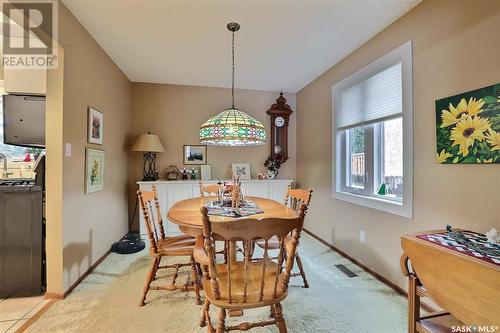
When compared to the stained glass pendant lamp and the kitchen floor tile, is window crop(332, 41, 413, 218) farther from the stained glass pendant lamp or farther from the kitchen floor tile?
the kitchen floor tile

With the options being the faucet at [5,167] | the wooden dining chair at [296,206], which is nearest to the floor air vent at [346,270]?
the wooden dining chair at [296,206]

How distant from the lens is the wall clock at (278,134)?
4.42 m

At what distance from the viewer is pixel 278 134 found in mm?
4496

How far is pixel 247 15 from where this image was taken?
86.8 inches

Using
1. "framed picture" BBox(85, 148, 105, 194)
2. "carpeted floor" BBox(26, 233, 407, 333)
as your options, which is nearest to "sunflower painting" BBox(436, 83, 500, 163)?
"carpeted floor" BBox(26, 233, 407, 333)

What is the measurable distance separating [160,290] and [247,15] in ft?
8.75

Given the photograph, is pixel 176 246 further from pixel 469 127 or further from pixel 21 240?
pixel 469 127

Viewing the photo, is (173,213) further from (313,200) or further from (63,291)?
(313,200)

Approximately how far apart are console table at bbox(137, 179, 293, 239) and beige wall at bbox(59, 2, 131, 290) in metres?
0.57

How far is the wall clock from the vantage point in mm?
4422

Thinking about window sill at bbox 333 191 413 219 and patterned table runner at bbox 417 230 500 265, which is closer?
patterned table runner at bbox 417 230 500 265

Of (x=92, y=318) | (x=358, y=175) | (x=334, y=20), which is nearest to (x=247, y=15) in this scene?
(x=334, y=20)

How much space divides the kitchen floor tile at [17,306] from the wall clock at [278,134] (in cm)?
351

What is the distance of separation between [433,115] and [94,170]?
340 cm
